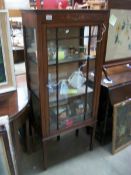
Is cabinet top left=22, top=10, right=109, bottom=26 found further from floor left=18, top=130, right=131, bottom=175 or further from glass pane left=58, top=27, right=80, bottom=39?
floor left=18, top=130, right=131, bottom=175

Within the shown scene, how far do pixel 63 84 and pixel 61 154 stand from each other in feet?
2.96

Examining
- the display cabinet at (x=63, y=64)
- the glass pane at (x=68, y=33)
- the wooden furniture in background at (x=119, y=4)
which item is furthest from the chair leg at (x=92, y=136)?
the wooden furniture in background at (x=119, y=4)

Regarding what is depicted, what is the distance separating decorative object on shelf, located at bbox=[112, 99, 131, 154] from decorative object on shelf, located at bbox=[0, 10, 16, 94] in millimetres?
1106

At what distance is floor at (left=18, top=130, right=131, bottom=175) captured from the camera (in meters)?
1.88

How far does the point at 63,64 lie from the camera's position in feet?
5.47

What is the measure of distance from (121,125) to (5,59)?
145 centimetres

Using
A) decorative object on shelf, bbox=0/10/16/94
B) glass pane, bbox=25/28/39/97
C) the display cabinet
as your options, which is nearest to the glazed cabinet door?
the display cabinet

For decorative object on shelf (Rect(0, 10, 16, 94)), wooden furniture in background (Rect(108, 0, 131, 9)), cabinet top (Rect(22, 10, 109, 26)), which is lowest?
decorative object on shelf (Rect(0, 10, 16, 94))

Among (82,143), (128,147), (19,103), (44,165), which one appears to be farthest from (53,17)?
(128,147)

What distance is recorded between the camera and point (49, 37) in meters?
1.41

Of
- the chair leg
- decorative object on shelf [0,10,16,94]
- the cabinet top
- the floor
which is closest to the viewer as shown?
the cabinet top

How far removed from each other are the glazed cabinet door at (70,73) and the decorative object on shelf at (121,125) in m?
0.30

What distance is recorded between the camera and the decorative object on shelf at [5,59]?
147 cm

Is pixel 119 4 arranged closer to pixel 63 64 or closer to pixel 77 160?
pixel 63 64
